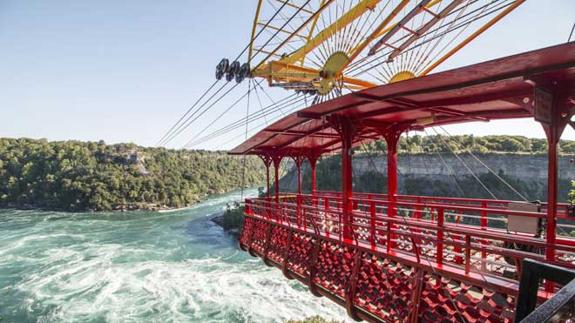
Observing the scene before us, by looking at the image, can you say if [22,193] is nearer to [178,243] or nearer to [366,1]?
[178,243]

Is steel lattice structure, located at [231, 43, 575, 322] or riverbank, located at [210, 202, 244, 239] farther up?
steel lattice structure, located at [231, 43, 575, 322]

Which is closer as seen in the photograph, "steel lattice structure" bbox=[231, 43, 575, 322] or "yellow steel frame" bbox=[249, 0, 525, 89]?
"steel lattice structure" bbox=[231, 43, 575, 322]

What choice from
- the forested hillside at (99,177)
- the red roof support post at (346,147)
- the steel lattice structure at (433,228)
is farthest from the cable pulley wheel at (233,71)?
the forested hillside at (99,177)

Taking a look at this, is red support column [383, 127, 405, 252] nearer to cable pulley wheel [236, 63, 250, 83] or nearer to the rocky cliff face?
cable pulley wheel [236, 63, 250, 83]

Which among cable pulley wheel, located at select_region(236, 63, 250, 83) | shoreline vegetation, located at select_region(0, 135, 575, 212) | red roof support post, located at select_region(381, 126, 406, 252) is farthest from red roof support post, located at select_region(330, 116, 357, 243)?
shoreline vegetation, located at select_region(0, 135, 575, 212)

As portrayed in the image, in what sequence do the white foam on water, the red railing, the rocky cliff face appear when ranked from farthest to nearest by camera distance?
the rocky cliff face < the white foam on water < the red railing

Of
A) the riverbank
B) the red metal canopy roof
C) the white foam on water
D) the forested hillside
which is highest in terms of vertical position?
the red metal canopy roof

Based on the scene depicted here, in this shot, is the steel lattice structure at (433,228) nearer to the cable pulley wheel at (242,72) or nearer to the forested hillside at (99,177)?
the cable pulley wheel at (242,72)
